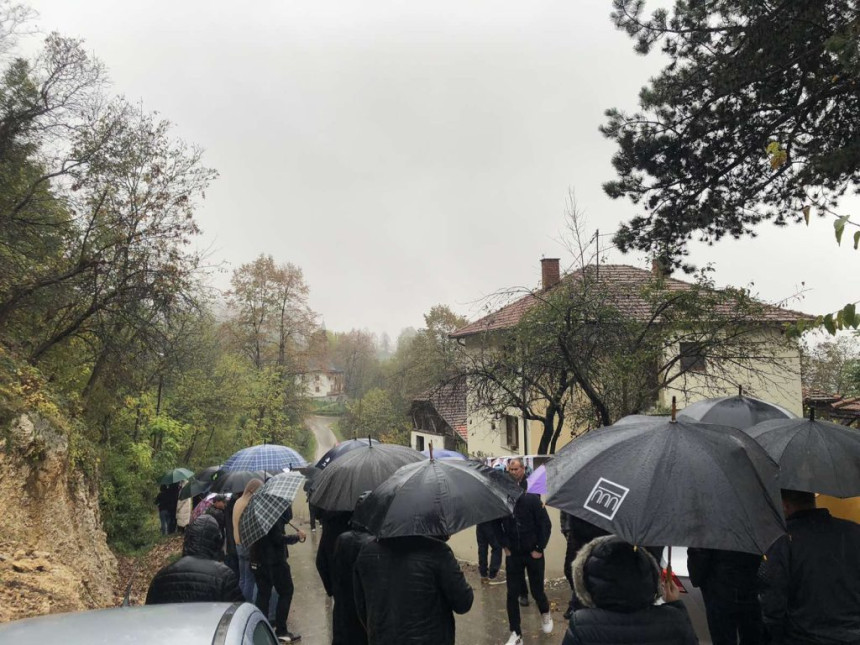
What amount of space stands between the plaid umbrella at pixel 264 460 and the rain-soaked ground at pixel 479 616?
1.78 metres

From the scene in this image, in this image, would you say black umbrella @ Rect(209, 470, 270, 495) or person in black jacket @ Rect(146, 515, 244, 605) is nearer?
person in black jacket @ Rect(146, 515, 244, 605)

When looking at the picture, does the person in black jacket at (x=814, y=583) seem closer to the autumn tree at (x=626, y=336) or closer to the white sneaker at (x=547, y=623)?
the white sneaker at (x=547, y=623)

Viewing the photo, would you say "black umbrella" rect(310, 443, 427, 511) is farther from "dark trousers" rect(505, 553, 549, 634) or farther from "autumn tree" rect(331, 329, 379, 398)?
"autumn tree" rect(331, 329, 379, 398)

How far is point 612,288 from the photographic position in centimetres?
1151

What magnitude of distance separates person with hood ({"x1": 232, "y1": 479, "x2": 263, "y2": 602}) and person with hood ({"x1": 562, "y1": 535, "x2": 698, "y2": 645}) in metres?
4.01

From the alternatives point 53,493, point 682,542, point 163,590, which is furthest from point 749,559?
point 53,493

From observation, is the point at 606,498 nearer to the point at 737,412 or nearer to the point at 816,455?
the point at 816,455

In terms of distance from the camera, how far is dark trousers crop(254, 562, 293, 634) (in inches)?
228

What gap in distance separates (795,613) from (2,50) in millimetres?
14797

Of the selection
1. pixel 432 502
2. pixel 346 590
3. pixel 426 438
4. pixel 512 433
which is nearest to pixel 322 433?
pixel 426 438

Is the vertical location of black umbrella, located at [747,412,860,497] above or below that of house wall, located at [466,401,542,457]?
above

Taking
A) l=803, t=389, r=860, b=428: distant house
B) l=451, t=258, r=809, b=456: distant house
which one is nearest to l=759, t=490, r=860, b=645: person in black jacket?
l=451, t=258, r=809, b=456: distant house

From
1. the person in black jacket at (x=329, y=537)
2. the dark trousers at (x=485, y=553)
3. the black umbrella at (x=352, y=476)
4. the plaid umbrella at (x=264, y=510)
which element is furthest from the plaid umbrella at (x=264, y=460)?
the black umbrella at (x=352, y=476)

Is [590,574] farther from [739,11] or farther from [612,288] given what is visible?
[612,288]
